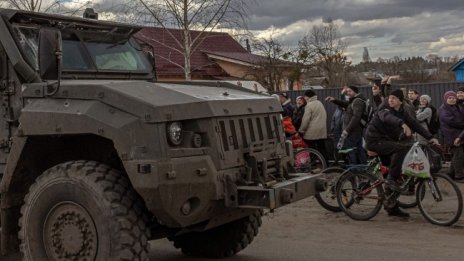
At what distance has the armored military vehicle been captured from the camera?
4.76 meters

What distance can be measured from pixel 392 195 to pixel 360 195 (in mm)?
449

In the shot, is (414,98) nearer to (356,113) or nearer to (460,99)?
(460,99)

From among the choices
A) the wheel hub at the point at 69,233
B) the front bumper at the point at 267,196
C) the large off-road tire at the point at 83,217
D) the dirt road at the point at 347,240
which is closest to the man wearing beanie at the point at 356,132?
the dirt road at the point at 347,240

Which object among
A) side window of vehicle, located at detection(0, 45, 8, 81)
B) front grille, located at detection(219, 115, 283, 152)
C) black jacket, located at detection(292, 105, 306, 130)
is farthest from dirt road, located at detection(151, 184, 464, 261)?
black jacket, located at detection(292, 105, 306, 130)

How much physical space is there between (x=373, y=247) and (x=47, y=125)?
3930 mm

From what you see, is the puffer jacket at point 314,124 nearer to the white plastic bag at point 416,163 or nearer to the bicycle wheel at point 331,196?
the bicycle wheel at point 331,196

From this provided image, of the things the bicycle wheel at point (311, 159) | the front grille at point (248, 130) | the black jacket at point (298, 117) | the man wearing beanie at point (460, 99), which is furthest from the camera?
the black jacket at point (298, 117)

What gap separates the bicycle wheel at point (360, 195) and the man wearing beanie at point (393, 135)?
0.50 feet

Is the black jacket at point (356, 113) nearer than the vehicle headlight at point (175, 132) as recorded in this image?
No

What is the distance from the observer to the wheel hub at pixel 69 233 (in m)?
4.91

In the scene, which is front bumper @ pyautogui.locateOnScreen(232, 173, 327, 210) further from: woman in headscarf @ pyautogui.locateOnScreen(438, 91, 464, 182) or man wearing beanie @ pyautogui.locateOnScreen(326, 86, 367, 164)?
woman in headscarf @ pyautogui.locateOnScreen(438, 91, 464, 182)

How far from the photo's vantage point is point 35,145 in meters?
5.37

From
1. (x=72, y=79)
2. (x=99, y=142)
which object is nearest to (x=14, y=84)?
(x=72, y=79)

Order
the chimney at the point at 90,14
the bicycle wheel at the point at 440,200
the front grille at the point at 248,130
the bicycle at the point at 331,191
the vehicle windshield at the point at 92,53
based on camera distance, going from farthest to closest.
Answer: the bicycle at the point at 331,191 < the bicycle wheel at the point at 440,200 < the chimney at the point at 90,14 < the vehicle windshield at the point at 92,53 < the front grille at the point at 248,130
